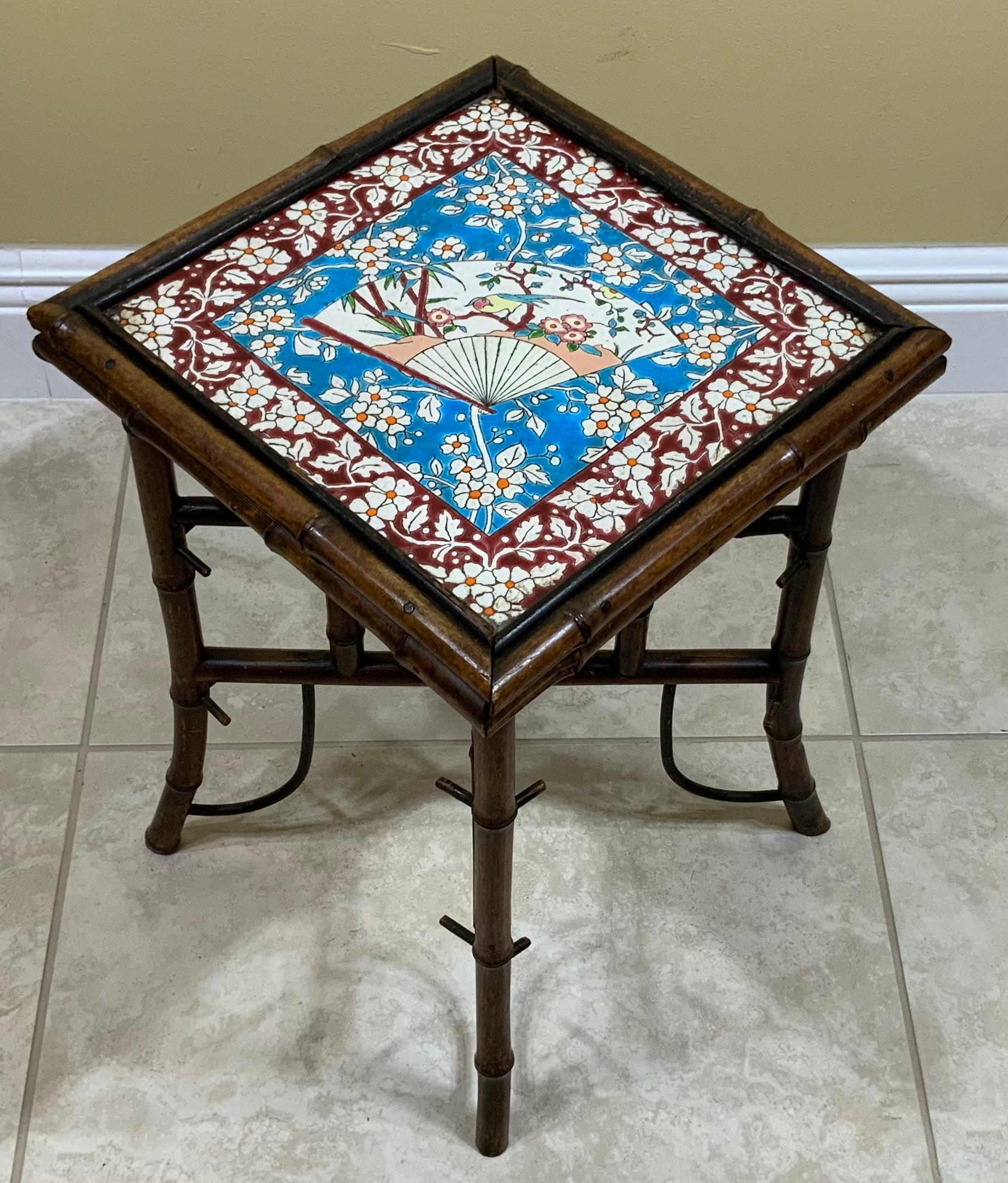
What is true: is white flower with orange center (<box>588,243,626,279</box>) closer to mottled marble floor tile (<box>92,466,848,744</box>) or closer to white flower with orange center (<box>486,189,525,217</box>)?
white flower with orange center (<box>486,189,525,217</box>)

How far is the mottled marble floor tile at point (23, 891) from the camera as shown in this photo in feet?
3.93

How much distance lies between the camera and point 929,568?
1545 mm

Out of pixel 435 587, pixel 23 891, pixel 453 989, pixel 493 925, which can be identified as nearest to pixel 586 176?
pixel 435 587

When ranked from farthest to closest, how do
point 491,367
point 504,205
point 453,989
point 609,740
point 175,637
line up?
point 609,740, point 453,989, point 175,637, point 504,205, point 491,367

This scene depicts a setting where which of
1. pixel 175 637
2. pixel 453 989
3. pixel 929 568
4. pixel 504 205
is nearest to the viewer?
pixel 504 205

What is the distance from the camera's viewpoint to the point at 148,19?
4.59ft

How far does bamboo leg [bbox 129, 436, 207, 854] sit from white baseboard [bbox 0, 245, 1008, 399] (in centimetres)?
57

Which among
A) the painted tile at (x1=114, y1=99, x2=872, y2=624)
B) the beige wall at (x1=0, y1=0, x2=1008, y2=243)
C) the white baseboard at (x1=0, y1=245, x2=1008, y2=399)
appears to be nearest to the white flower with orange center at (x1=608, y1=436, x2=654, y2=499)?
the painted tile at (x1=114, y1=99, x2=872, y2=624)

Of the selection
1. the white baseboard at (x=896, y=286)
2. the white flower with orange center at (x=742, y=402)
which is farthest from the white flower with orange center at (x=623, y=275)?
the white baseboard at (x=896, y=286)

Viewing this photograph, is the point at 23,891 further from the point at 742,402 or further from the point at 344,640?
the point at 742,402

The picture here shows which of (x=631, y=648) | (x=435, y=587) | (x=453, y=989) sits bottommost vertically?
(x=453, y=989)

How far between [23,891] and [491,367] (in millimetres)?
684

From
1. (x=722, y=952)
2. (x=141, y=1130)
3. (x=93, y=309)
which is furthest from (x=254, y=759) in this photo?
(x=93, y=309)

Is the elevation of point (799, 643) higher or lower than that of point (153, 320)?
lower
